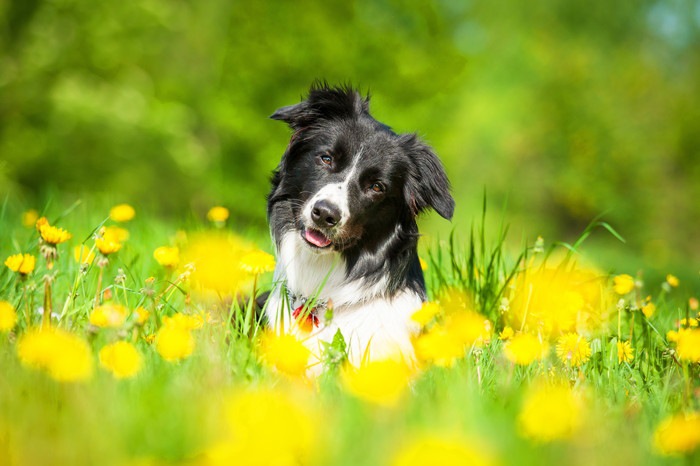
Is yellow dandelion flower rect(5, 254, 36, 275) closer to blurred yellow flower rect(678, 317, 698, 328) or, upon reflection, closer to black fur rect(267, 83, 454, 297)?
black fur rect(267, 83, 454, 297)

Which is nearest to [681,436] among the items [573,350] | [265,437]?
[265,437]

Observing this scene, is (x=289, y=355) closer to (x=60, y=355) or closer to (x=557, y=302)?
(x=60, y=355)

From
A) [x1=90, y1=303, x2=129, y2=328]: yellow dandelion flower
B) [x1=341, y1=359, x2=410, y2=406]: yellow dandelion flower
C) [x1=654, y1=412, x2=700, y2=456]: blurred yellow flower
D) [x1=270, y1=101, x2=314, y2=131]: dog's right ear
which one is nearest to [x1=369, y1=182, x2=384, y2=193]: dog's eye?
[x1=270, y1=101, x2=314, y2=131]: dog's right ear

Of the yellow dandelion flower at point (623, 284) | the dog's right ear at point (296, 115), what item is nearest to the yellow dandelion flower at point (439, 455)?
the yellow dandelion flower at point (623, 284)

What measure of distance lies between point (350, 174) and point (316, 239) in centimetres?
41

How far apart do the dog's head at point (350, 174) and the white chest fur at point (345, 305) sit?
185mm

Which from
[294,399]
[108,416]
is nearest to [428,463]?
[294,399]

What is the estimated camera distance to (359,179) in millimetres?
3557

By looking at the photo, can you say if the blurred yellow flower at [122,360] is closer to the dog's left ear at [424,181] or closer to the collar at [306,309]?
the collar at [306,309]

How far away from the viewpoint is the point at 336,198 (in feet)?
11.1

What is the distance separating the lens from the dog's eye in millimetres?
3627

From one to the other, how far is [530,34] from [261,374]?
3035 centimetres

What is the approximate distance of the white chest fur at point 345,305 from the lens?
334 cm

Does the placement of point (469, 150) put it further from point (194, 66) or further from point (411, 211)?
point (411, 211)
